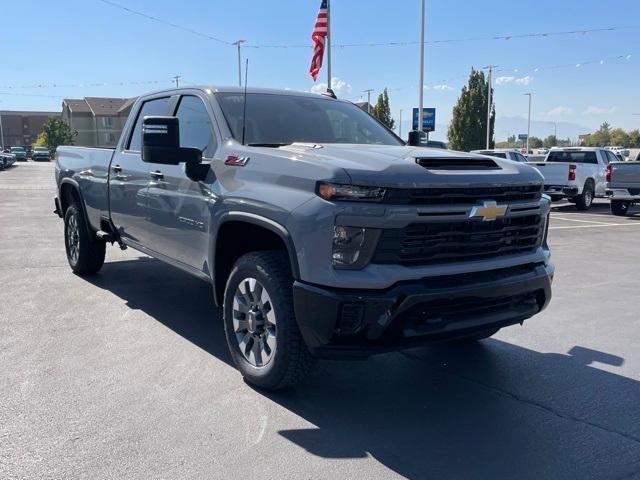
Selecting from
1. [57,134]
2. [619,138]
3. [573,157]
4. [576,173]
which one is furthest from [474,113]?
[619,138]

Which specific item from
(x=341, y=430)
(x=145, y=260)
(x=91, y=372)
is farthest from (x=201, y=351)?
(x=145, y=260)

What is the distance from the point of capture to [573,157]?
1958 cm

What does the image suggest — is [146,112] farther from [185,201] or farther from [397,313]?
[397,313]

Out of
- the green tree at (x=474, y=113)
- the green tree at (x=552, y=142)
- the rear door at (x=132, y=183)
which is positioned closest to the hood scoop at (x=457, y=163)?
the rear door at (x=132, y=183)

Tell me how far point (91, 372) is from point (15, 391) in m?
0.50

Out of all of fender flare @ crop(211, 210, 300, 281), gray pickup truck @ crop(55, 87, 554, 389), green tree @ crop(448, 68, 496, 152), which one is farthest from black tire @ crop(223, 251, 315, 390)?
green tree @ crop(448, 68, 496, 152)

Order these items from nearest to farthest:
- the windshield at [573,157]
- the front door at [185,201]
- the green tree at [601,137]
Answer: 1. the front door at [185,201]
2. the windshield at [573,157]
3. the green tree at [601,137]

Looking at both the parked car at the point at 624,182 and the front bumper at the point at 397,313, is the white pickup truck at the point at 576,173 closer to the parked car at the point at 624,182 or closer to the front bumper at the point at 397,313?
the parked car at the point at 624,182

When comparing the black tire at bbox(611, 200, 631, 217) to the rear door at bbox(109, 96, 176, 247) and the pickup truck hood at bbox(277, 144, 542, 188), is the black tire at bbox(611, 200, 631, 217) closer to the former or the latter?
the pickup truck hood at bbox(277, 144, 542, 188)

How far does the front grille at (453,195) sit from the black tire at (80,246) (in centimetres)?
472

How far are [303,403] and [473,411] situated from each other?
1.05 m

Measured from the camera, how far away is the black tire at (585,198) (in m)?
18.4

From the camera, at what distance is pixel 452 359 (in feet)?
15.1

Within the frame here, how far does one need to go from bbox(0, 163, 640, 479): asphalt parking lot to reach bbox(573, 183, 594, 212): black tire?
1328 cm
